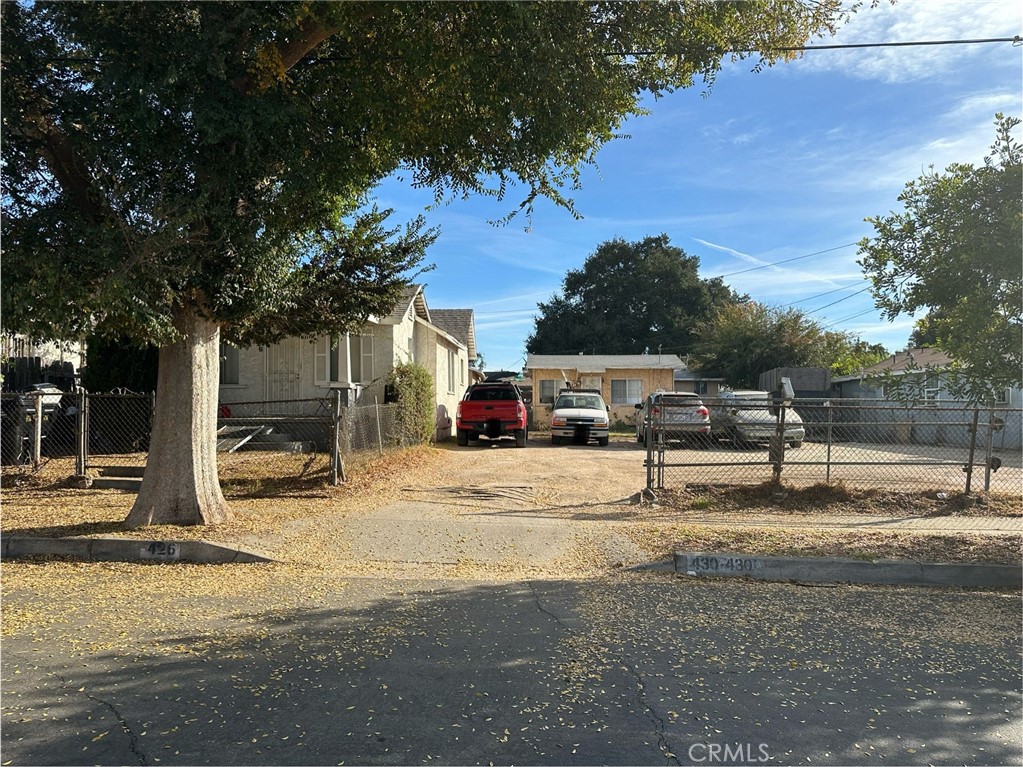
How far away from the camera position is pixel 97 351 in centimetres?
1744

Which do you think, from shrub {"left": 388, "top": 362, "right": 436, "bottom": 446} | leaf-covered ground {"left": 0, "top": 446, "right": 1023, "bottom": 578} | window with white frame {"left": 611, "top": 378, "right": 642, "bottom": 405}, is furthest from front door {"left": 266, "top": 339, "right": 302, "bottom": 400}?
window with white frame {"left": 611, "top": 378, "right": 642, "bottom": 405}

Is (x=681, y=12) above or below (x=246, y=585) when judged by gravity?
above

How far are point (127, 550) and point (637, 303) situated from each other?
170ft

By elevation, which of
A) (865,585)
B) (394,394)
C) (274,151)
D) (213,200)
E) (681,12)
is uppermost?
(681,12)

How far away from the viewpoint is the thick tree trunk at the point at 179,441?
833cm

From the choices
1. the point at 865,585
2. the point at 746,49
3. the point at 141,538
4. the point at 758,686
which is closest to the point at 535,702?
the point at 758,686

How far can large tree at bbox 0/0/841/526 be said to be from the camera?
6.73m

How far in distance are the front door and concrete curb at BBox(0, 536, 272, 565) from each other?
36.8 feet

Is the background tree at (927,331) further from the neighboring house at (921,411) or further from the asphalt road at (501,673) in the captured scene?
the asphalt road at (501,673)

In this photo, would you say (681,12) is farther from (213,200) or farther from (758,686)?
(758,686)

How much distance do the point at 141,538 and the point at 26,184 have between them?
13.0 feet

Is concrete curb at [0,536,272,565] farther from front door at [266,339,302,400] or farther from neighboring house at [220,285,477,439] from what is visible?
front door at [266,339,302,400]

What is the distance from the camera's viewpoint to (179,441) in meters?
8.39

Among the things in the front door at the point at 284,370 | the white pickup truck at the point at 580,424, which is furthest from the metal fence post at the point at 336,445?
the white pickup truck at the point at 580,424
